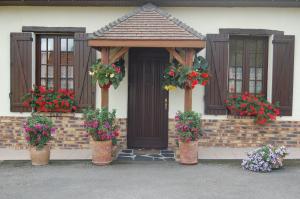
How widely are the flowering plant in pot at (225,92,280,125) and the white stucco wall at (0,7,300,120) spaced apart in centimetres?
44

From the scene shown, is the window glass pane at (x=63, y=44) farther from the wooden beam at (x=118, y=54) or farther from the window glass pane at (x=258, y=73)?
the window glass pane at (x=258, y=73)

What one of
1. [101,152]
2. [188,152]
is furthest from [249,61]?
[101,152]

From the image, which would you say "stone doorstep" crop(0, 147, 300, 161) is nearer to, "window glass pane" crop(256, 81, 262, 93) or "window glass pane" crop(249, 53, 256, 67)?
"window glass pane" crop(256, 81, 262, 93)

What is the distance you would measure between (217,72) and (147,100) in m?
1.89

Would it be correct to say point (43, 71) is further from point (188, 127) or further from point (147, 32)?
point (188, 127)

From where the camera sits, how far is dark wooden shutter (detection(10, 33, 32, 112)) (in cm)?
912

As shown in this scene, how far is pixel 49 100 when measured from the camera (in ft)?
29.8

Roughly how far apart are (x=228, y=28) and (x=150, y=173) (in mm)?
4283

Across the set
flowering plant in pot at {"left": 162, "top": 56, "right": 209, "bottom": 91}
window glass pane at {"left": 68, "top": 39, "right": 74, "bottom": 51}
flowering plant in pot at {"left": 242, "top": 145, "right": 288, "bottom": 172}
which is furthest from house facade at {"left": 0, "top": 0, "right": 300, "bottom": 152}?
flowering plant in pot at {"left": 242, "top": 145, "right": 288, "bottom": 172}

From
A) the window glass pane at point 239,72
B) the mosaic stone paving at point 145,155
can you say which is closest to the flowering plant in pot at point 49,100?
the mosaic stone paving at point 145,155

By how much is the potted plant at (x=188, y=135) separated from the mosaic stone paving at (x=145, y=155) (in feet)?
1.98

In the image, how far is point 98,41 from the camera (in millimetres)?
7621

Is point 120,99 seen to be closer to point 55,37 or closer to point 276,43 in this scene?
point 55,37

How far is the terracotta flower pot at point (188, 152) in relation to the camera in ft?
25.0
